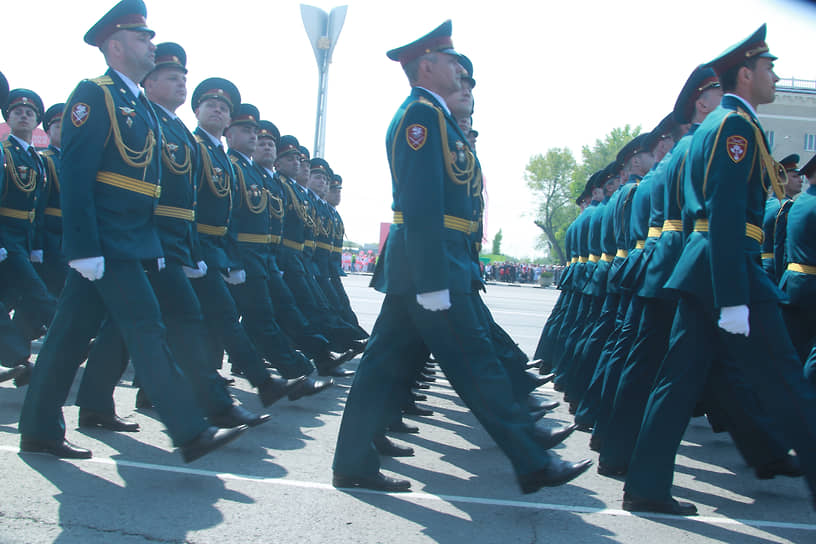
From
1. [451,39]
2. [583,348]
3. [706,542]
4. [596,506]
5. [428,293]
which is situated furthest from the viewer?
[583,348]

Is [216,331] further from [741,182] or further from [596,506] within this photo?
[741,182]

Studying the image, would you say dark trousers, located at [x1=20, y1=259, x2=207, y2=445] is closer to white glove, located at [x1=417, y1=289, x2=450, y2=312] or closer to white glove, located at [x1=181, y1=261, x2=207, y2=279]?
white glove, located at [x1=181, y1=261, x2=207, y2=279]

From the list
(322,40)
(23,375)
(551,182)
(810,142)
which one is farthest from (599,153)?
(23,375)

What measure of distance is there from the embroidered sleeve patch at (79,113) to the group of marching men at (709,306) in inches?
116

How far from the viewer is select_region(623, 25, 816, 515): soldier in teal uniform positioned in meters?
2.88

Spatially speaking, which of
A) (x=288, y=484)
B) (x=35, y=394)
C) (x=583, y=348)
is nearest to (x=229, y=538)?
(x=288, y=484)

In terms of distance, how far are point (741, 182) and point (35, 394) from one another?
3518mm

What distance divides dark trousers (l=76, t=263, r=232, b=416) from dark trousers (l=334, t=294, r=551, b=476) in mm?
1126

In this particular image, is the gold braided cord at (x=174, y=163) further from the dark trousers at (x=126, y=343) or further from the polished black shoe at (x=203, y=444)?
the polished black shoe at (x=203, y=444)

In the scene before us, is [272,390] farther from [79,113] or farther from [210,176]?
[79,113]

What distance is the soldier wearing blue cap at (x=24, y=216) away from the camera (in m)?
5.80

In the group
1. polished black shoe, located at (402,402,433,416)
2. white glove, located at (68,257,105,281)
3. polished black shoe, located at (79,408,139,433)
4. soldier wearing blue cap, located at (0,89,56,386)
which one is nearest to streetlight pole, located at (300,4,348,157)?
soldier wearing blue cap, located at (0,89,56,386)

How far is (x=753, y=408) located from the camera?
3703 mm

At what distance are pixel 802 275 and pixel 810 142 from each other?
1774 inches
